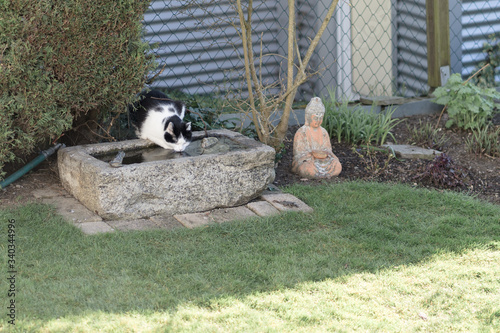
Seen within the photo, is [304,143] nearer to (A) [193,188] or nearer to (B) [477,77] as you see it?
(A) [193,188]

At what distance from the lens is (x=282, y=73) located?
7.66 m

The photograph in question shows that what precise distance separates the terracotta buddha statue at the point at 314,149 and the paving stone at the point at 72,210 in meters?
1.84

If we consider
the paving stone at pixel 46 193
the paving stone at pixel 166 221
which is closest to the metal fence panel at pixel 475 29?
the paving stone at pixel 166 221

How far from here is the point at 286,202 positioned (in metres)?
4.73

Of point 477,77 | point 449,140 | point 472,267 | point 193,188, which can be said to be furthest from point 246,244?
point 477,77

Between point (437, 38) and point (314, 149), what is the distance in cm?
276

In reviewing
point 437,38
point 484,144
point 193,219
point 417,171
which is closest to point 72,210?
point 193,219

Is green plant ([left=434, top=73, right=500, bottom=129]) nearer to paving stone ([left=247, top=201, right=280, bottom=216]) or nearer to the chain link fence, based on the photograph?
the chain link fence

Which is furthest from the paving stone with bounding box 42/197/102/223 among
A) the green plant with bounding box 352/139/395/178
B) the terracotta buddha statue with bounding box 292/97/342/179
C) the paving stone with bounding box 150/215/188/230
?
the green plant with bounding box 352/139/395/178

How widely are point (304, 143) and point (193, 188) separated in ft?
4.10

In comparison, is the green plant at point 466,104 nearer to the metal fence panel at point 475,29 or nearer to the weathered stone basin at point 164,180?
the metal fence panel at point 475,29

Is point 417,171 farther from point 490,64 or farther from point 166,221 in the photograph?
point 490,64

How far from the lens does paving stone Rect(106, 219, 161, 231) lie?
13.9 ft

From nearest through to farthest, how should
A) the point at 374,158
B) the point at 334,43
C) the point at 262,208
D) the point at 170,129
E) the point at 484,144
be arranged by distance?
the point at 262,208, the point at 170,129, the point at 374,158, the point at 484,144, the point at 334,43
